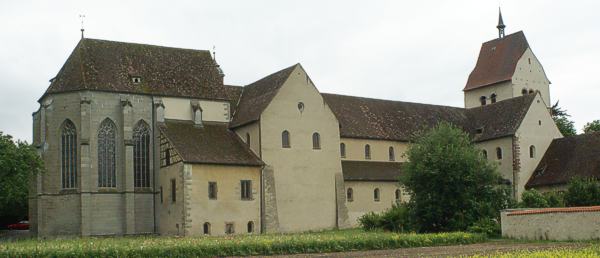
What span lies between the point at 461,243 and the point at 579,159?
2673 centimetres

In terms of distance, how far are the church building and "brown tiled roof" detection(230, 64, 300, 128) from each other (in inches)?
6.8

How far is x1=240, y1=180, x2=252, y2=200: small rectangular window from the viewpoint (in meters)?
61.2

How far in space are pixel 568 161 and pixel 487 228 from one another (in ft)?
76.3

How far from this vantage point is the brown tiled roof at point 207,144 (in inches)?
2354

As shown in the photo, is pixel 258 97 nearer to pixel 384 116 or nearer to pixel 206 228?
pixel 206 228

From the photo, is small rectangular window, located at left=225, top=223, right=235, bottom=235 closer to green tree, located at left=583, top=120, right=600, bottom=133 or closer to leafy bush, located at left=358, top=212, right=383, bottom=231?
leafy bush, located at left=358, top=212, right=383, bottom=231

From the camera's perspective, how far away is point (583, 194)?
57156 millimetres

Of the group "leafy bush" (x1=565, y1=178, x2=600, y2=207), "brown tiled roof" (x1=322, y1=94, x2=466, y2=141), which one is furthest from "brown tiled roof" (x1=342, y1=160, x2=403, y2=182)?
"leafy bush" (x1=565, y1=178, x2=600, y2=207)

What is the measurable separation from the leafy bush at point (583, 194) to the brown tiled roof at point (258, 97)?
21893mm

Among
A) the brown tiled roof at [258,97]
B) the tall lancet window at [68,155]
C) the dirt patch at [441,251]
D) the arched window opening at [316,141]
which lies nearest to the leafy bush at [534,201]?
the dirt patch at [441,251]

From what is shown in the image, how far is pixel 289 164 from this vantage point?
210ft

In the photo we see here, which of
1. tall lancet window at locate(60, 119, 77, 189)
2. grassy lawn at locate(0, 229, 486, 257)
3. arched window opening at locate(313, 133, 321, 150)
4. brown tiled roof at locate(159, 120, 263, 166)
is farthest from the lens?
arched window opening at locate(313, 133, 321, 150)

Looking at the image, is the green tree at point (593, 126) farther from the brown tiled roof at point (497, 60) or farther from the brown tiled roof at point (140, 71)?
the brown tiled roof at point (140, 71)

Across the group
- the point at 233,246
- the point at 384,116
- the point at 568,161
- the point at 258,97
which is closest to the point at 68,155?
the point at 258,97
